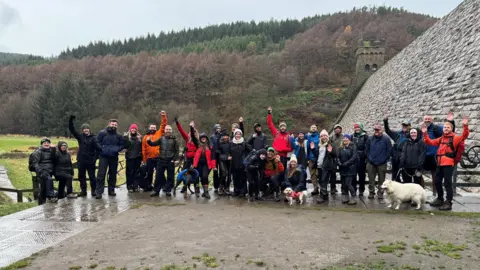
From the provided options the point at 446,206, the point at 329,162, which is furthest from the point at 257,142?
the point at 446,206

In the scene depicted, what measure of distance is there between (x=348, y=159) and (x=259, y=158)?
2.03 meters

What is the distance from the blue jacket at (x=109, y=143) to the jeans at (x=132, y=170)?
2.09ft

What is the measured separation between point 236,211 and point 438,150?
4357 millimetres

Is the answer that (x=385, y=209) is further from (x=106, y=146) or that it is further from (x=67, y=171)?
(x=67, y=171)

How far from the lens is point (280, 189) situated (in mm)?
8797

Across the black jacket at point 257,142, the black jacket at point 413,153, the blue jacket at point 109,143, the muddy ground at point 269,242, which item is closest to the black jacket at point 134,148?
the blue jacket at point 109,143

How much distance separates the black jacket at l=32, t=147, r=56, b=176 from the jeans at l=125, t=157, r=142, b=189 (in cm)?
181

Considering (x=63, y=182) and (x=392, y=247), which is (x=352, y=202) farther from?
(x=63, y=182)

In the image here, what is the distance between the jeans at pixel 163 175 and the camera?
873cm

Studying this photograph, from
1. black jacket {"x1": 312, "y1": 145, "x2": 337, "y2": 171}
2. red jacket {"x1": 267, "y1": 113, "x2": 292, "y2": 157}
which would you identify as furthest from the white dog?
red jacket {"x1": 267, "y1": 113, "x2": 292, "y2": 157}

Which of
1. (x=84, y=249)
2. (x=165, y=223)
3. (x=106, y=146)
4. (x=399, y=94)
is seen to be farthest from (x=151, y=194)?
(x=399, y=94)

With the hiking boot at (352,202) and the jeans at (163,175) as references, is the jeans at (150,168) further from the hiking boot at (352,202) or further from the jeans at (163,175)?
the hiking boot at (352,202)

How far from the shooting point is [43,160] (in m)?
8.34

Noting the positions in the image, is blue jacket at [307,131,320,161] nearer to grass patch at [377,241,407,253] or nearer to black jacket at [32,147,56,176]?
grass patch at [377,241,407,253]
